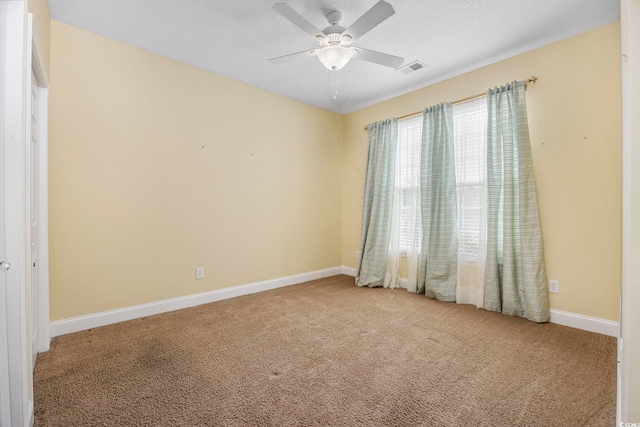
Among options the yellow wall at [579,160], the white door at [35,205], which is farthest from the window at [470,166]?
the white door at [35,205]

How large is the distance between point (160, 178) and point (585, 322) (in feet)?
13.5

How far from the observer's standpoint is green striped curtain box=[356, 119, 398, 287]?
389 centimetres

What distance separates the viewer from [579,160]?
2.53 metres

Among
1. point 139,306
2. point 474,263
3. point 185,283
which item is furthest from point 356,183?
point 139,306

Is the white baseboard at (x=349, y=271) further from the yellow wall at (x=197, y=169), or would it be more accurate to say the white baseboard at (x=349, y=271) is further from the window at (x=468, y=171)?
the yellow wall at (x=197, y=169)

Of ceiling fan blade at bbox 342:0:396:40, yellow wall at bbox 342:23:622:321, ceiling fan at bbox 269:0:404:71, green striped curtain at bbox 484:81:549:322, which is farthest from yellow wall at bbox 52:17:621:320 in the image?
ceiling fan blade at bbox 342:0:396:40

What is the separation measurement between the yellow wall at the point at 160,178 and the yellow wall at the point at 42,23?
6.5 inches

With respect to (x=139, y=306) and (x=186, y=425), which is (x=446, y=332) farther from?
(x=139, y=306)

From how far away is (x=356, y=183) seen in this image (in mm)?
4477

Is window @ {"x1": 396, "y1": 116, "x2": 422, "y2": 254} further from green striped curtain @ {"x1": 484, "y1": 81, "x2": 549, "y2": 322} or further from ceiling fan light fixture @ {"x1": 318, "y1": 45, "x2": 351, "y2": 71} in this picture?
ceiling fan light fixture @ {"x1": 318, "y1": 45, "x2": 351, "y2": 71}

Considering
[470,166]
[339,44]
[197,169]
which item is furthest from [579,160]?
[197,169]

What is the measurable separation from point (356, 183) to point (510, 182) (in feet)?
6.92

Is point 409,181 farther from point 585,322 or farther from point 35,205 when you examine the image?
point 35,205

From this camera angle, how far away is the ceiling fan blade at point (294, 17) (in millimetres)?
1780
